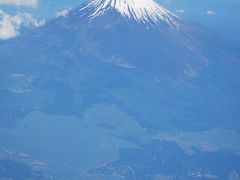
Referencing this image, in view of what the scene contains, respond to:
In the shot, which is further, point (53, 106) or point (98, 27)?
point (98, 27)

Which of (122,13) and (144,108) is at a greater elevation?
(122,13)

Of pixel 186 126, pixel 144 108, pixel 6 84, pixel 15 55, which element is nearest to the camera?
pixel 186 126

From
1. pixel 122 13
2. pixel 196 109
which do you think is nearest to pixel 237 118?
pixel 196 109

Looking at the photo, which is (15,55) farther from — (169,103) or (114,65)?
(169,103)

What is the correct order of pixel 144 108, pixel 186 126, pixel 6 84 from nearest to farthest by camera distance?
pixel 186 126 < pixel 144 108 < pixel 6 84

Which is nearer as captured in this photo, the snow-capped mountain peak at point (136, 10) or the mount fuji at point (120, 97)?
the mount fuji at point (120, 97)

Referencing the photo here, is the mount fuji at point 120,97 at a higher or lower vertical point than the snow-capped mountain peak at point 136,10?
lower
